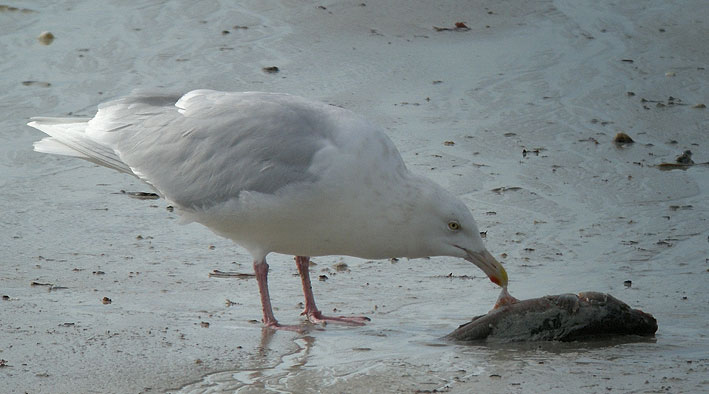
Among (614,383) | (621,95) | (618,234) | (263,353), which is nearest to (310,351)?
(263,353)

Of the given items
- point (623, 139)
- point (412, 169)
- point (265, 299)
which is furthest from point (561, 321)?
point (623, 139)

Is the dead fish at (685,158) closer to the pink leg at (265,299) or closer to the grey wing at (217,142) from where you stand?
the grey wing at (217,142)

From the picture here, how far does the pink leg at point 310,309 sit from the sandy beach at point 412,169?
0.32ft

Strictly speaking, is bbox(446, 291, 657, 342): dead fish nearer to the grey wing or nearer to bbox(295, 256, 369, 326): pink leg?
bbox(295, 256, 369, 326): pink leg

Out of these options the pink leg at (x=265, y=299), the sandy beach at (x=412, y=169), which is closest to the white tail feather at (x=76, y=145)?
the sandy beach at (x=412, y=169)

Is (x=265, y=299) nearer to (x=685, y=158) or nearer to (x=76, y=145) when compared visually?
(x=76, y=145)

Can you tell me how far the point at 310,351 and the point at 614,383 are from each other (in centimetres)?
132

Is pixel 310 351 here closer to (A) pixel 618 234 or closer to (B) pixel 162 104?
(B) pixel 162 104

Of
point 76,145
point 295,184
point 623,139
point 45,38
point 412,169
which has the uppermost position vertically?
point 623,139

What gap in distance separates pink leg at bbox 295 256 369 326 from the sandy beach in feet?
0.32

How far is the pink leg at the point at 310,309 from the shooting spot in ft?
17.5

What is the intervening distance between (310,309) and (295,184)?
2.26ft

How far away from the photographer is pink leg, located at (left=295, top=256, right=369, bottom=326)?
5328mm

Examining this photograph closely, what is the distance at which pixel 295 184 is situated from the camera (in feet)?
16.8
